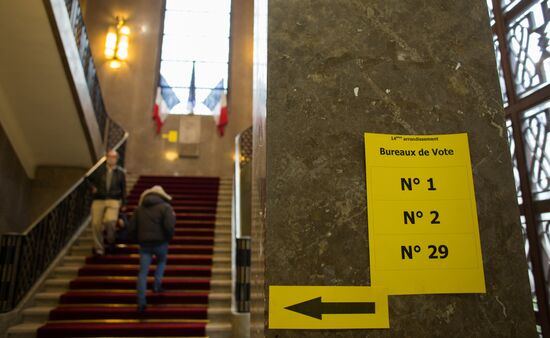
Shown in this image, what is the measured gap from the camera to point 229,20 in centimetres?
1328

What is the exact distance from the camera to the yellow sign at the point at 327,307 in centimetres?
101

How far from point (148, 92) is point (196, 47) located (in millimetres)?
2171

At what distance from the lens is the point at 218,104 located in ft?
40.9

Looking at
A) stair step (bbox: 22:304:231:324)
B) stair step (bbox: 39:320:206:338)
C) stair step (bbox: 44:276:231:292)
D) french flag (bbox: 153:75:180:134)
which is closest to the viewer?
stair step (bbox: 39:320:206:338)

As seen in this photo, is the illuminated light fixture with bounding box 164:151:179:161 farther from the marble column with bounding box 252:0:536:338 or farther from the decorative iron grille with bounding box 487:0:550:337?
the marble column with bounding box 252:0:536:338

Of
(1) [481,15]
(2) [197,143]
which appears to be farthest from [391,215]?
(2) [197,143]

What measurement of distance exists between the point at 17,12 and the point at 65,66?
112cm

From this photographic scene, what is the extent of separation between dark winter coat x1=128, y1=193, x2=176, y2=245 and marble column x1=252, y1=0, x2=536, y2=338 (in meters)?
3.82

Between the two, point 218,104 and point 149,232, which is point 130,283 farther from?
point 218,104

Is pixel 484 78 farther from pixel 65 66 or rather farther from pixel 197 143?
pixel 197 143

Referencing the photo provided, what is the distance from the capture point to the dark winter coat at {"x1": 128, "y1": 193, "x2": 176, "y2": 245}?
186 inches

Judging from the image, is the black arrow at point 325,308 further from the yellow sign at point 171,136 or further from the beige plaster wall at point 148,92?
the yellow sign at point 171,136

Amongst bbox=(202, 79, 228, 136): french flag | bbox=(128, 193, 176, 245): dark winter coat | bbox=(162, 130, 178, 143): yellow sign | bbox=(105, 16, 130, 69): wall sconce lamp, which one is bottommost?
bbox=(128, 193, 176, 245): dark winter coat

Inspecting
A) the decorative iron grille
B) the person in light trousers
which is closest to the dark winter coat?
the person in light trousers
